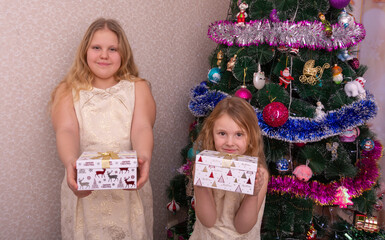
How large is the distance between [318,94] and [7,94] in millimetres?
1474

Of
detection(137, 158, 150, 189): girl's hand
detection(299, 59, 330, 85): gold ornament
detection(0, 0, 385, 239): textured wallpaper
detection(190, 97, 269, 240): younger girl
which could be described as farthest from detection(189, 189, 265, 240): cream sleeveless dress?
detection(0, 0, 385, 239): textured wallpaper

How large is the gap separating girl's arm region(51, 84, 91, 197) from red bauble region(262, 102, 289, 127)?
871 millimetres

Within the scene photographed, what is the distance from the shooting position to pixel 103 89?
1.50 m

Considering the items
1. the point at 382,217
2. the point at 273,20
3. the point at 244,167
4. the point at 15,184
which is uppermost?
the point at 273,20

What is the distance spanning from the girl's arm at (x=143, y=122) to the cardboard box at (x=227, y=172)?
286 millimetres

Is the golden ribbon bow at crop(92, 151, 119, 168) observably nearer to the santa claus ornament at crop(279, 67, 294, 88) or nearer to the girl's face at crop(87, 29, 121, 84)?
the girl's face at crop(87, 29, 121, 84)

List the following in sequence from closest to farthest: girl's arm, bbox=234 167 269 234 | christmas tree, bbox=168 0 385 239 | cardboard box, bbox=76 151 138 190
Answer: cardboard box, bbox=76 151 138 190 < girl's arm, bbox=234 167 269 234 < christmas tree, bbox=168 0 385 239

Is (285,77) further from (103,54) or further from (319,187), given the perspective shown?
(103,54)

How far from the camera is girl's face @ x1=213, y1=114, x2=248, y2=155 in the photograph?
4.28 ft

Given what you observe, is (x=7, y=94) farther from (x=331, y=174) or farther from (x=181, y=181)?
(x=331, y=174)

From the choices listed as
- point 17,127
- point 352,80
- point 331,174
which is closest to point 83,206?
point 17,127

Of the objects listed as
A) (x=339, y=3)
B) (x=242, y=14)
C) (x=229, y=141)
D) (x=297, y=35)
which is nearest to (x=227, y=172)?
(x=229, y=141)

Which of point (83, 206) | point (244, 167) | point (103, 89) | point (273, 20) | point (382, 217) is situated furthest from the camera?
point (382, 217)

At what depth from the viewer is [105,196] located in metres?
1.41
